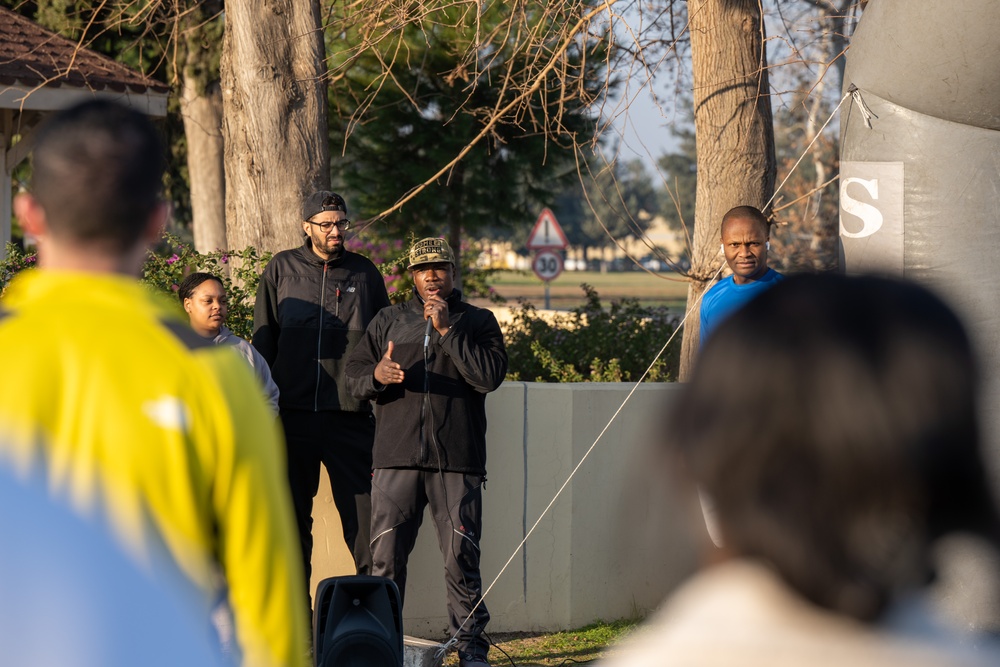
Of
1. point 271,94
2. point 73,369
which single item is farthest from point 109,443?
point 271,94

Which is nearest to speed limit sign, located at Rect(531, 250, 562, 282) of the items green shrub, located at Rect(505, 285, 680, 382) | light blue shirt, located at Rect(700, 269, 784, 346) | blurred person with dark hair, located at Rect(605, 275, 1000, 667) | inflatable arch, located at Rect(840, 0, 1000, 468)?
green shrub, located at Rect(505, 285, 680, 382)

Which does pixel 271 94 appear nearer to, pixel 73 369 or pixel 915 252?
pixel 915 252

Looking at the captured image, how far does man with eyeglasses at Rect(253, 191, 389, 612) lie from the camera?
611 cm

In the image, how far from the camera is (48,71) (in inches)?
405

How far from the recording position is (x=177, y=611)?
1645mm

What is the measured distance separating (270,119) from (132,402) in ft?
21.2

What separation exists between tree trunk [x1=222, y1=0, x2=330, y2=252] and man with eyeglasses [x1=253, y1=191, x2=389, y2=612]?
1618mm

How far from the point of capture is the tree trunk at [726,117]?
7504mm

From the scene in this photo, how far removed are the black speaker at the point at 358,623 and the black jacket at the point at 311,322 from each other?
130 cm

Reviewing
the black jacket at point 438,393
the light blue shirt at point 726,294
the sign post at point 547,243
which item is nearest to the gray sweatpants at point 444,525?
the black jacket at point 438,393

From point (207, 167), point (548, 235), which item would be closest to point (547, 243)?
point (548, 235)

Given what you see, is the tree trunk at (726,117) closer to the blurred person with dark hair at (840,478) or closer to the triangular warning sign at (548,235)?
the blurred person with dark hair at (840,478)

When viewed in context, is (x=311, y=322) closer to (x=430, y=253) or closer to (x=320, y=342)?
(x=320, y=342)

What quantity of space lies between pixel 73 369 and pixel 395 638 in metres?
3.40
